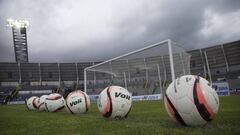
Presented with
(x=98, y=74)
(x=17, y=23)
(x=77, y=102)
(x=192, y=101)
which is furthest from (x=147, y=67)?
(x=17, y=23)

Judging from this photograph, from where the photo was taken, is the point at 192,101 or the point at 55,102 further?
the point at 55,102

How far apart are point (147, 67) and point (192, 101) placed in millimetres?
34741

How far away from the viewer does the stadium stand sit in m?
56.6

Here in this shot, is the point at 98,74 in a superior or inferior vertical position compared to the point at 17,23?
inferior

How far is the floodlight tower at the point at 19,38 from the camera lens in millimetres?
77688

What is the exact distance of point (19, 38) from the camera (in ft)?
259

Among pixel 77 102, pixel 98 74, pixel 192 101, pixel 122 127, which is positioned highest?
pixel 98 74

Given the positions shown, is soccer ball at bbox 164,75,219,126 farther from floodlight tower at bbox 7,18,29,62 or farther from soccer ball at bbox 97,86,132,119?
floodlight tower at bbox 7,18,29,62

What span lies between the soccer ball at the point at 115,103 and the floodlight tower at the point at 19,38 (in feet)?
245

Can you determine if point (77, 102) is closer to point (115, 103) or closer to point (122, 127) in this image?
point (115, 103)

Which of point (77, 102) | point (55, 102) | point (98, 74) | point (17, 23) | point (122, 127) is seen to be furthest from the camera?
point (17, 23)

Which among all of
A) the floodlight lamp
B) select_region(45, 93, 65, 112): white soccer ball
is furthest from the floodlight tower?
select_region(45, 93, 65, 112): white soccer ball

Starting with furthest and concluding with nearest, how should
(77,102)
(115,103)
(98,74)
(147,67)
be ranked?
(98,74) → (147,67) → (77,102) → (115,103)

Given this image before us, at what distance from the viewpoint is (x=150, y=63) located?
3859 cm
